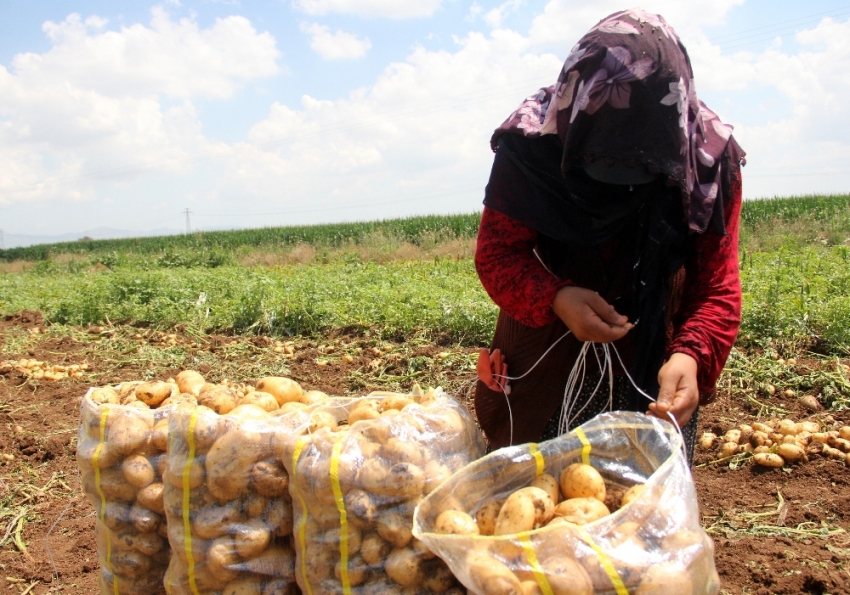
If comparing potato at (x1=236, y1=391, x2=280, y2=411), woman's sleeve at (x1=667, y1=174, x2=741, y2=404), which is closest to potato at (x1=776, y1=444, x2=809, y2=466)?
woman's sleeve at (x1=667, y1=174, x2=741, y2=404)

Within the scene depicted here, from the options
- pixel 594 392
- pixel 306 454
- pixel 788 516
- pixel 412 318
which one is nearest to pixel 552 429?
pixel 594 392

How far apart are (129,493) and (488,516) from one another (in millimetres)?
1053

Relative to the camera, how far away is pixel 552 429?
2090mm

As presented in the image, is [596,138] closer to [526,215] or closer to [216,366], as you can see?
[526,215]

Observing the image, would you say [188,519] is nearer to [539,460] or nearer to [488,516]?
[488,516]

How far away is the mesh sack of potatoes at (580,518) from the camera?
1205mm

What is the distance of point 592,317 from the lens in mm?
1653

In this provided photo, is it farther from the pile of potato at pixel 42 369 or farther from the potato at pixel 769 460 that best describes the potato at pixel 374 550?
the pile of potato at pixel 42 369

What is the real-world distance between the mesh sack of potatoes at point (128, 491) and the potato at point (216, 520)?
0.22 metres

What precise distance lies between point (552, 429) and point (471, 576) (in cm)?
89

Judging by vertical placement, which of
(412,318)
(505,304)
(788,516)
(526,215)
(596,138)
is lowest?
(788,516)

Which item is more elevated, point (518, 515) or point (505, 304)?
point (505, 304)

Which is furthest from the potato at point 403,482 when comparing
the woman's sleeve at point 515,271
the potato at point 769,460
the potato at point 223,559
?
the potato at point 769,460

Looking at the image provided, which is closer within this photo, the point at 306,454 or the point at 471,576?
the point at 471,576
